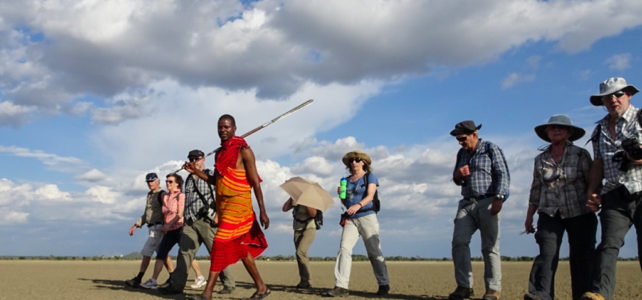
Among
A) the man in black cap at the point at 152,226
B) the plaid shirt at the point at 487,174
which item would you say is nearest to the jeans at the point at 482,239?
the plaid shirt at the point at 487,174

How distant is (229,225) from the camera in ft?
28.0

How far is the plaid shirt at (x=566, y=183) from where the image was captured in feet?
23.5

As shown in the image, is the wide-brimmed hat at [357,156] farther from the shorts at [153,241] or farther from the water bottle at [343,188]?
the shorts at [153,241]

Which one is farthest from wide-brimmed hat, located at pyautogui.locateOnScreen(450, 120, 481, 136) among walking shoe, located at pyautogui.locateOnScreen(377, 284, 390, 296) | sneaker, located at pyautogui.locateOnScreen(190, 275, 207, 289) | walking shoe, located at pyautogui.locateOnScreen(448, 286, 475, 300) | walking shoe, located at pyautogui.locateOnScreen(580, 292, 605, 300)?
sneaker, located at pyautogui.locateOnScreen(190, 275, 207, 289)

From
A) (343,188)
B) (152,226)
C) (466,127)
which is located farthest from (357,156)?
(152,226)

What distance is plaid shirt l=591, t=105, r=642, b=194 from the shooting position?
6.41 metres

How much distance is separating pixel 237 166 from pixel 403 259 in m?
21.4

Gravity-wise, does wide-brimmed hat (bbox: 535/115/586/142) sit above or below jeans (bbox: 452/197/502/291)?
above

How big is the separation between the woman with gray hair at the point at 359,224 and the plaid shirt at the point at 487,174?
155 centimetres

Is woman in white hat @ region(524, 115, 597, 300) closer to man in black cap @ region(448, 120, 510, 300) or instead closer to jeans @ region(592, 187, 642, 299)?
jeans @ region(592, 187, 642, 299)

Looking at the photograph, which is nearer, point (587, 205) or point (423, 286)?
point (587, 205)

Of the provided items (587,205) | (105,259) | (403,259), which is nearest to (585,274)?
(587,205)

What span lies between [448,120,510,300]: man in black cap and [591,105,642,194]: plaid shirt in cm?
183

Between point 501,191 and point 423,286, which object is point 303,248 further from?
point 501,191
